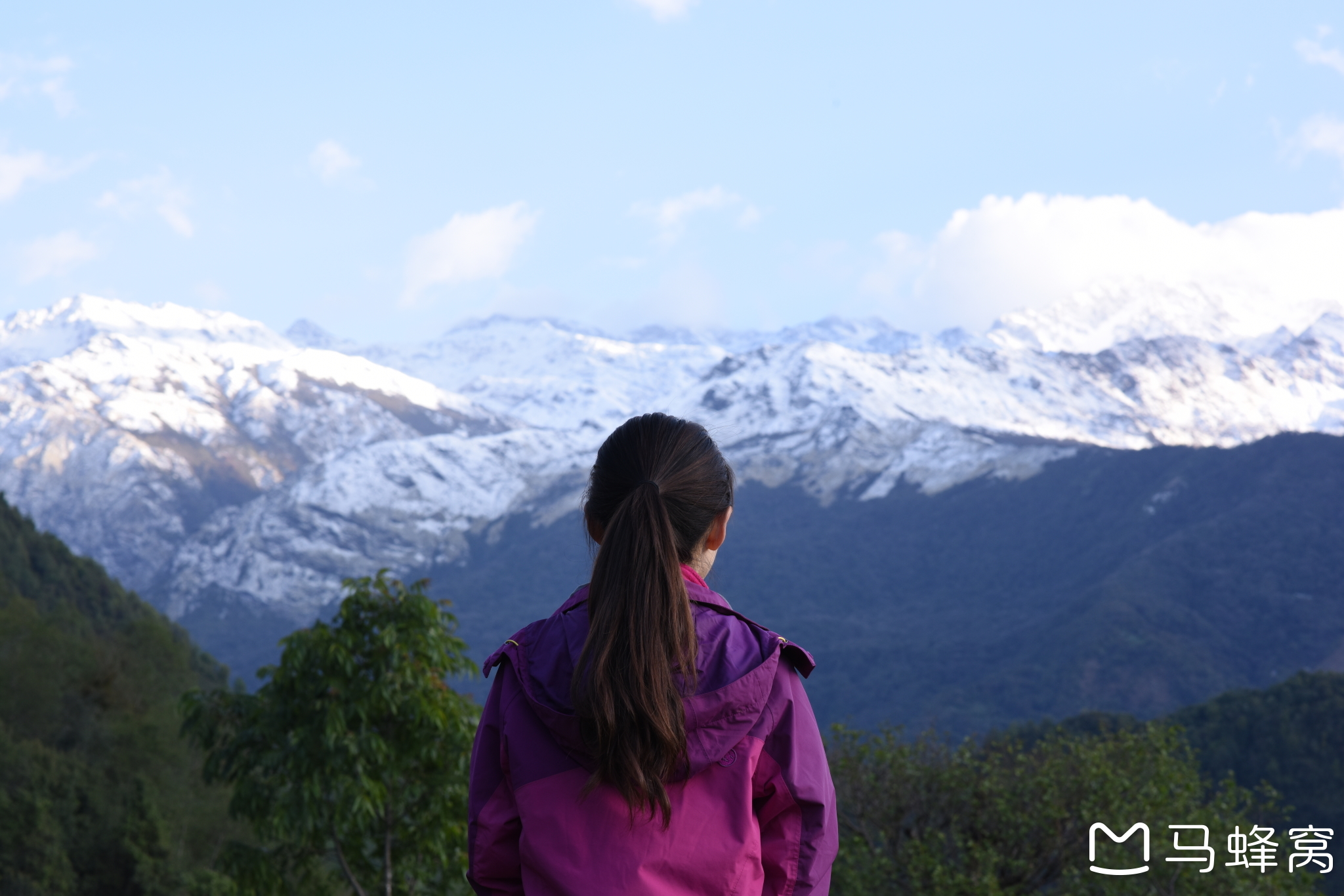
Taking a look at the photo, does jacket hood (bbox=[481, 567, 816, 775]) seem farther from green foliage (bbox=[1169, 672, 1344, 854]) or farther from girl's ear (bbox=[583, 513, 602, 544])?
green foliage (bbox=[1169, 672, 1344, 854])

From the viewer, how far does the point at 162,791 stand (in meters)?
32.7

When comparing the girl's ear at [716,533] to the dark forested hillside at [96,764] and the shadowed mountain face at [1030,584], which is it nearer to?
the dark forested hillside at [96,764]

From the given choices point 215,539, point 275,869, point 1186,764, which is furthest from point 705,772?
point 215,539

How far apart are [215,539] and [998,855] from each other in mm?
204973

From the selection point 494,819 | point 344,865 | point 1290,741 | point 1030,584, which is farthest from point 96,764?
point 1030,584

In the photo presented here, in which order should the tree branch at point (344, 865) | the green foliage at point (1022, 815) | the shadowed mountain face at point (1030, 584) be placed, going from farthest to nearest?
the shadowed mountain face at point (1030, 584), the green foliage at point (1022, 815), the tree branch at point (344, 865)

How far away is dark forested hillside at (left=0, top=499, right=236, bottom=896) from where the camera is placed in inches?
995

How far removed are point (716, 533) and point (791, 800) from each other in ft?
2.17

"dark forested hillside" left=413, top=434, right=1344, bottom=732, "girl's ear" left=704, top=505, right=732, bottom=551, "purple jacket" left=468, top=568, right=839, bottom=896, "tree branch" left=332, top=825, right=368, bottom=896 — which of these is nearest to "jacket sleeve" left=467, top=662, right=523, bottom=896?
"purple jacket" left=468, top=568, right=839, bottom=896

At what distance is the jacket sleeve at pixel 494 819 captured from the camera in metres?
2.54

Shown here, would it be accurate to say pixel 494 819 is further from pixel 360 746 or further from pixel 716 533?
pixel 360 746

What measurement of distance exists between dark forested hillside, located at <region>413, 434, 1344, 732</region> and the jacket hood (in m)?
87.2

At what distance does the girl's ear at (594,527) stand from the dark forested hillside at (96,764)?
10.8 m

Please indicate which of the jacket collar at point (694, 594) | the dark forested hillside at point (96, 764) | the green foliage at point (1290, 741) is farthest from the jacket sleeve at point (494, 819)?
the green foliage at point (1290, 741)
